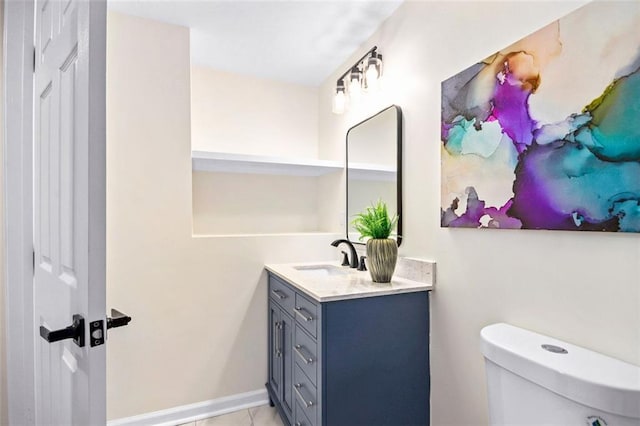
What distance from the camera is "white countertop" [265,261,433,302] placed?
4.62 feet

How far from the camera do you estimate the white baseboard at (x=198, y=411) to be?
1869 mm

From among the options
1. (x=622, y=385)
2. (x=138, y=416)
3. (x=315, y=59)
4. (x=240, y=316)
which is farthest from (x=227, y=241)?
(x=622, y=385)

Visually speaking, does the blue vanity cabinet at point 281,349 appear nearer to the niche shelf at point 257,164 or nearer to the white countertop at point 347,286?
the white countertop at point 347,286

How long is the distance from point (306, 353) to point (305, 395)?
203 mm

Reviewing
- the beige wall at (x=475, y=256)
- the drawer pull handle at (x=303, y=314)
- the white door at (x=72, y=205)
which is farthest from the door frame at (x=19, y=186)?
the beige wall at (x=475, y=256)

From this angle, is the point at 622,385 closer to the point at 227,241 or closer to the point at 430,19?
the point at 430,19

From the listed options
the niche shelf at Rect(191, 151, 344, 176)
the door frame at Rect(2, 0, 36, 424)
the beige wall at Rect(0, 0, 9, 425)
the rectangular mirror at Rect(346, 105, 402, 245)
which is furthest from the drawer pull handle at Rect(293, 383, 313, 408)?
the niche shelf at Rect(191, 151, 344, 176)

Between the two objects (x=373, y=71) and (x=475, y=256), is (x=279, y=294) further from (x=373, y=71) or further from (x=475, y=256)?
(x=373, y=71)

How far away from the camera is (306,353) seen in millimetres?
Result: 1523

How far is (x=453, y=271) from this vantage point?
1.44 meters

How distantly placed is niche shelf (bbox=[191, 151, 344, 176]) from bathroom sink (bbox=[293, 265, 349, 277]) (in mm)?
721

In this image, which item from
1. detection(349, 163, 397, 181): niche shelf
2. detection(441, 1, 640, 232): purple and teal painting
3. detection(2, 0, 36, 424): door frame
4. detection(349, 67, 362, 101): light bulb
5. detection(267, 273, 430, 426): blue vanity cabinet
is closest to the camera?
detection(441, 1, 640, 232): purple and teal painting

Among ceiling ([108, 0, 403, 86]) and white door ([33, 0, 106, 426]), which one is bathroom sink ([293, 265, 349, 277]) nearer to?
white door ([33, 0, 106, 426])

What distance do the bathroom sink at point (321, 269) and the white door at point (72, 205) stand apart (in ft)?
4.34
